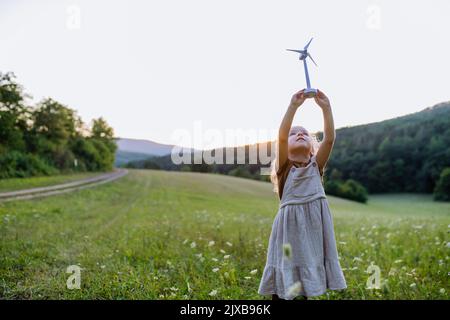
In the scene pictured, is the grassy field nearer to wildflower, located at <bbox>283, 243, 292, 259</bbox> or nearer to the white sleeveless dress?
the white sleeveless dress

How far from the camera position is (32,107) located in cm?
3375

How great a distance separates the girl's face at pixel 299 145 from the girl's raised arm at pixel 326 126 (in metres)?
0.11

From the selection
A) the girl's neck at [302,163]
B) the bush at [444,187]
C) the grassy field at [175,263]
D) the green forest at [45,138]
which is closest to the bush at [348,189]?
the bush at [444,187]

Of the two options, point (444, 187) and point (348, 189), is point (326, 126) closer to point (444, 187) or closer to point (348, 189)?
point (444, 187)

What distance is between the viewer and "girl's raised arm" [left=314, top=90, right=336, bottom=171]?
2.95m

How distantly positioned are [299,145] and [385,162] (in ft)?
145

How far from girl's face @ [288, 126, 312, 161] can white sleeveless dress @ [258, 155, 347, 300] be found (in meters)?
0.09

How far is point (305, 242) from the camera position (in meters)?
2.96

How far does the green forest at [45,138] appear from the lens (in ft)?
72.8

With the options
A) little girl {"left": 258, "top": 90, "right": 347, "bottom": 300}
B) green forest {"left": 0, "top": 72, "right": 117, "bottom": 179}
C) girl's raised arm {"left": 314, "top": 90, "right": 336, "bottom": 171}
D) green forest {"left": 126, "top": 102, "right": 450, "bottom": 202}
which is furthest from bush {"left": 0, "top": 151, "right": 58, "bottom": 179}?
girl's raised arm {"left": 314, "top": 90, "right": 336, "bottom": 171}

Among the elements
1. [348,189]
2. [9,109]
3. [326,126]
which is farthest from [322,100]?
[348,189]
